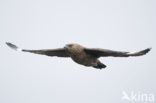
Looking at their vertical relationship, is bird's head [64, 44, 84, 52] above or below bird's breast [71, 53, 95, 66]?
above

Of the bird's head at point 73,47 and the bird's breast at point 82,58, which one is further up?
the bird's head at point 73,47

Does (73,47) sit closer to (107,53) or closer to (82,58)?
(82,58)

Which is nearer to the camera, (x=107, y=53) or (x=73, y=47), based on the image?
(x=107, y=53)

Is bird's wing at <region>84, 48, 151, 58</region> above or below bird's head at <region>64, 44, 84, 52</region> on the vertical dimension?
below

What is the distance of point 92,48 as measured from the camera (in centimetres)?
2303

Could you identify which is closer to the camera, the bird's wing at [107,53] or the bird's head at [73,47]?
the bird's wing at [107,53]

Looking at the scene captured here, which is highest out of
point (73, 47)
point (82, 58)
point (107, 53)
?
point (73, 47)

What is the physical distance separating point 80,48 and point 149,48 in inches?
131

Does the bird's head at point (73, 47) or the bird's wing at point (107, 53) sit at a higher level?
the bird's head at point (73, 47)

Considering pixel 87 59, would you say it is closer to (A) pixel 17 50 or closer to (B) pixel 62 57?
(B) pixel 62 57

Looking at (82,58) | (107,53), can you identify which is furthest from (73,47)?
(107,53)

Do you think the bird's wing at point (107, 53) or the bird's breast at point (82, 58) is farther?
the bird's breast at point (82, 58)

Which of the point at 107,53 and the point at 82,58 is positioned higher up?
the point at 107,53

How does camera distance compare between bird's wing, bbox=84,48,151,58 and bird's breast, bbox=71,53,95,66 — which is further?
bird's breast, bbox=71,53,95,66
